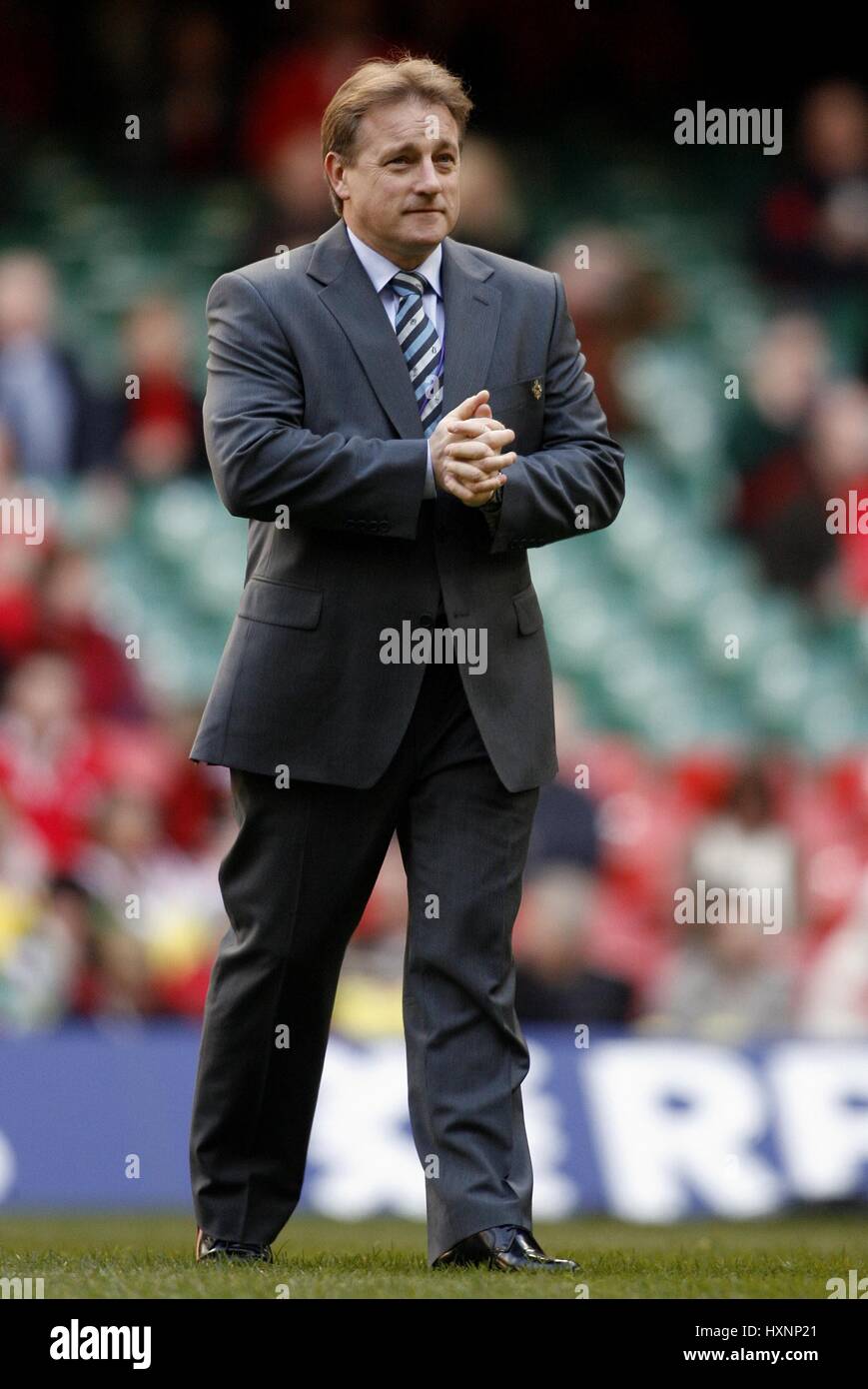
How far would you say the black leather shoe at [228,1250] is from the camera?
4438mm

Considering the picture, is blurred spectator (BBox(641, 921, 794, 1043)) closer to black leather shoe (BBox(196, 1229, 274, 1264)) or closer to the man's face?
black leather shoe (BBox(196, 1229, 274, 1264))

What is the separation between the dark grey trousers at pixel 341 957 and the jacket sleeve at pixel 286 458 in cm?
35

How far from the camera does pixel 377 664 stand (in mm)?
4375

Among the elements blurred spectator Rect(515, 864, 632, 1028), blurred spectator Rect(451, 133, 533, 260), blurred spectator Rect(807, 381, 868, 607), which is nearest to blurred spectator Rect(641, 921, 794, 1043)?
blurred spectator Rect(515, 864, 632, 1028)

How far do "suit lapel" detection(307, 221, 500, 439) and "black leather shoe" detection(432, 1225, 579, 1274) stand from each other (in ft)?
4.91

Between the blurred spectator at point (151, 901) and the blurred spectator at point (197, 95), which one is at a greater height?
the blurred spectator at point (197, 95)

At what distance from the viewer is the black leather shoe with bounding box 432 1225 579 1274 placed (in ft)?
13.6

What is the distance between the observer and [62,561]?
9633 mm

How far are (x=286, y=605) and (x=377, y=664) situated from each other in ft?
0.69

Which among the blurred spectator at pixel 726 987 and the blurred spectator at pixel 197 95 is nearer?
the blurred spectator at pixel 726 987

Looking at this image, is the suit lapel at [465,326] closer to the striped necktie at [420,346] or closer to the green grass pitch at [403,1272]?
the striped necktie at [420,346]

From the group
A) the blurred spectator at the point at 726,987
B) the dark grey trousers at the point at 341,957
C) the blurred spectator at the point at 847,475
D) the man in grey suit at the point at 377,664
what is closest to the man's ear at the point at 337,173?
the man in grey suit at the point at 377,664

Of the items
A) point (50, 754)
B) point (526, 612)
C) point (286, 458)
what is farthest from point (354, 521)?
point (50, 754)

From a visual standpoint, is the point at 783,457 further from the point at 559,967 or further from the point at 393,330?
the point at 393,330
